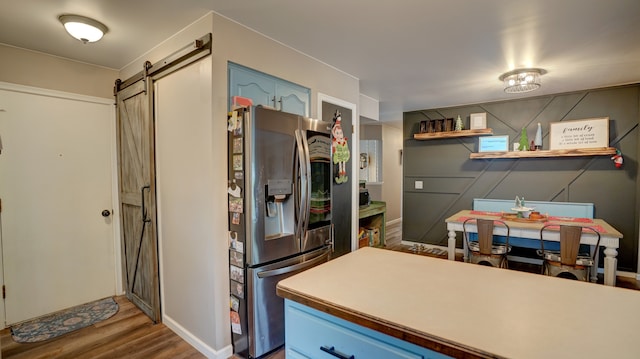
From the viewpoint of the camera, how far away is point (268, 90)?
232 centimetres

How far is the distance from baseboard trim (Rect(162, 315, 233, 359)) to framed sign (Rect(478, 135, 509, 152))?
14.1ft

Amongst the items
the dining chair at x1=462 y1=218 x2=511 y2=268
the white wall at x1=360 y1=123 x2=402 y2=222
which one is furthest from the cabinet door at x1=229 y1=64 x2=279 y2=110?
the white wall at x1=360 y1=123 x2=402 y2=222

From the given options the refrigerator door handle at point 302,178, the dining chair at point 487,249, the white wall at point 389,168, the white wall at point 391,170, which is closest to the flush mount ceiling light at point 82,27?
the refrigerator door handle at point 302,178

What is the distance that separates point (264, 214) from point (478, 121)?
12.9ft

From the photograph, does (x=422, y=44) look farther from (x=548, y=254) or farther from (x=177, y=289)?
(x=177, y=289)

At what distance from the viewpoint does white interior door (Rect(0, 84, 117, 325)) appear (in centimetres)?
255

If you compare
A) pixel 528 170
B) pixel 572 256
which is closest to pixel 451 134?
pixel 528 170

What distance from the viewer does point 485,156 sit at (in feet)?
14.3

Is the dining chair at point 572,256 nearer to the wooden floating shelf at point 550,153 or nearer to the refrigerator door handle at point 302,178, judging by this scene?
the wooden floating shelf at point 550,153

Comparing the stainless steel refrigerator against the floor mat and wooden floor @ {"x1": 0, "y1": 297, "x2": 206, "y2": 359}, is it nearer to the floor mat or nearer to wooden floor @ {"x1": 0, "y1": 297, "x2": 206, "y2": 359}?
wooden floor @ {"x1": 0, "y1": 297, "x2": 206, "y2": 359}

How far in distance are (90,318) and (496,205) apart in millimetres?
5136

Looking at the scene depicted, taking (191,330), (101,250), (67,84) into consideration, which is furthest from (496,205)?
(67,84)

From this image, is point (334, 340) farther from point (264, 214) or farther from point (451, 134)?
point (451, 134)

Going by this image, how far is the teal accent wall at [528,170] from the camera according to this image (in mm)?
3682
